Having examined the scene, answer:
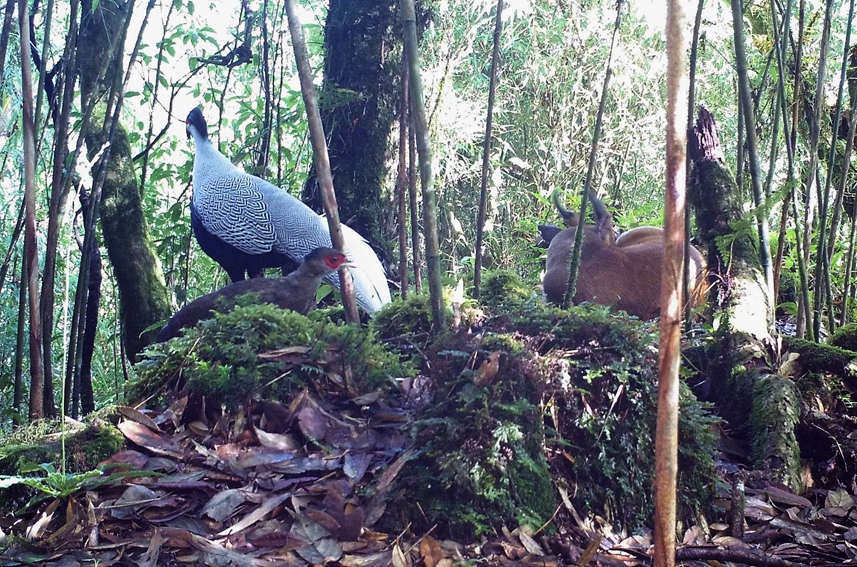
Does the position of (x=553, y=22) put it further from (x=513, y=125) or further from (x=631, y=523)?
(x=631, y=523)

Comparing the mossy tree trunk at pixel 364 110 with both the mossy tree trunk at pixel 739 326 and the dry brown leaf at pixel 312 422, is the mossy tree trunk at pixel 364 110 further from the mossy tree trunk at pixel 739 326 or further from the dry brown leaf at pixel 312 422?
the dry brown leaf at pixel 312 422

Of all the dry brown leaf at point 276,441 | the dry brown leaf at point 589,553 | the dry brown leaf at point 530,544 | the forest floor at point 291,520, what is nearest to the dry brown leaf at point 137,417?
the forest floor at point 291,520

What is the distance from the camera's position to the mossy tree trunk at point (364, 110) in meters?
4.67

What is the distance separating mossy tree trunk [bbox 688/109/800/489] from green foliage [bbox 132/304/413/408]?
129cm

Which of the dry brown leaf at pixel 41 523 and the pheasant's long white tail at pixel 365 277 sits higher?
the pheasant's long white tail at pixel 365 277

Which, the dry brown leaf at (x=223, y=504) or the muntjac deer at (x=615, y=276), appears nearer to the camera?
the dry brown leaf at (x=223, y=504)

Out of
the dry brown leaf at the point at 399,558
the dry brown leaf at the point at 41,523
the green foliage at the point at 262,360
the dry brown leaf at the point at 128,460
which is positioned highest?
the green foliage at the point at 262,360

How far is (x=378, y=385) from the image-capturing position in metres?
2.57

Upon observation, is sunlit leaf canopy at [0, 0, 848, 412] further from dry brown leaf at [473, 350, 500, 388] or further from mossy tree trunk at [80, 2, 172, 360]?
dry brown leaf at [473, 350, 500, 388]

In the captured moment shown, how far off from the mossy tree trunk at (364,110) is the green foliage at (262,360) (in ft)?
6.70

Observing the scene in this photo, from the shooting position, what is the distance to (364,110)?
4699 mm

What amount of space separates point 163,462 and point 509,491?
1020mm

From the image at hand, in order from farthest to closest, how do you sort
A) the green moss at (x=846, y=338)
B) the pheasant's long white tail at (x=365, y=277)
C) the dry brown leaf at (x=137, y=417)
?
the pheasant's long white tail at (x=365, y=277) < the green moss at (x=846, y=338) < the dry brown leaf at (x=137, y=417)

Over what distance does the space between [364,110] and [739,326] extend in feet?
8.73
